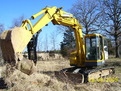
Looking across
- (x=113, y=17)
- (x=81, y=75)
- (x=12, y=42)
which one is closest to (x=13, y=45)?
(x=12, y=42)

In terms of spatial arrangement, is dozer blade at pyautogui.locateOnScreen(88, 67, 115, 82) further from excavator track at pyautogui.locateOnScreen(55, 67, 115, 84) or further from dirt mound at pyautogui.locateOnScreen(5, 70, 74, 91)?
dirt mound at pyautogui.locateOnScreen(5, 70, 74, 91)

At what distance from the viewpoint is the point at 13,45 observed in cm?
610

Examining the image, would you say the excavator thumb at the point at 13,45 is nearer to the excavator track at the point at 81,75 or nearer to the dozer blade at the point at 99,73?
the excavator track at the point at 81,75

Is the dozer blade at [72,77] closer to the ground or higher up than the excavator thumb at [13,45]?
closer to the ground

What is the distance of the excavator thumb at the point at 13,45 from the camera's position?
6117mm

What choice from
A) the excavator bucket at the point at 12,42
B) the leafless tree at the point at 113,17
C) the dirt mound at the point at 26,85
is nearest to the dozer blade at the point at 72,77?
the dirt mound at the point at 26,85

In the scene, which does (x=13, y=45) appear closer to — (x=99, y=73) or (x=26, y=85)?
(x=26, y=85)

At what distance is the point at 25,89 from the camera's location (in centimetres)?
631

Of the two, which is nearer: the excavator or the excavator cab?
the excavator

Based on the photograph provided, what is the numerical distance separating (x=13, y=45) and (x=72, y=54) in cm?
544

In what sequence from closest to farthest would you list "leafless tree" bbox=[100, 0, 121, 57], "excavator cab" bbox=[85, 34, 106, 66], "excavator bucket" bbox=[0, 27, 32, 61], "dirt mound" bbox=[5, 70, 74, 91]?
"excavator bucket" bbox=[0, 27, 32, 61] < "dirt mound" bbox=[5, 70, 74, 91] < "excavator cab" bbox=[85, 34, 106, 66] < "leafless tree" bbox=[100, 0, 121, 57]

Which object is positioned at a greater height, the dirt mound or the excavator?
the excavator

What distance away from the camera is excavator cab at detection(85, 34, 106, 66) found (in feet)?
32.1

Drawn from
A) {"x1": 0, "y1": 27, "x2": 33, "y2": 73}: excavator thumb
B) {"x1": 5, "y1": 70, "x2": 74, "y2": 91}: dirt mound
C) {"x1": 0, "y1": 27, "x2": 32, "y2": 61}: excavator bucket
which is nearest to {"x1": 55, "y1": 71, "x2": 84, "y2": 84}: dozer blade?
{"x1": 5, "y1": 70, "x2": 74, "y2": 91}: dirt mound
